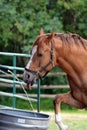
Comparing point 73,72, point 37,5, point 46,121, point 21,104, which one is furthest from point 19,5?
point 46,121

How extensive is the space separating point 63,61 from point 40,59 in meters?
0.39

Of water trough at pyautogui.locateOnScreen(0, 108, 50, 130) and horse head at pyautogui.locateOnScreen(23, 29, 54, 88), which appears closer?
water trough at pyautogui.locateOnScreen(0, 108, 50, 130)

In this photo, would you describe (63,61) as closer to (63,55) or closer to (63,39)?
(63,55)

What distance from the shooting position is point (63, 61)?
767 centimetres

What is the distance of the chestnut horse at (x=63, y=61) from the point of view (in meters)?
7.45

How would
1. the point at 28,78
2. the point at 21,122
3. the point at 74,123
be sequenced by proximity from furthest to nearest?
the point at 74,123, the point at 28,78, the point at 21,122

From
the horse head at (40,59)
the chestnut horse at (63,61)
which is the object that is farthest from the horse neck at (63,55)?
the horse head at (40,59)

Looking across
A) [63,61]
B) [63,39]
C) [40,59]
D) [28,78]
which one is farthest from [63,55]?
[28,78]

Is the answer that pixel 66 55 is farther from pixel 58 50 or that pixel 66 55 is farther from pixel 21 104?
pixel 21 104

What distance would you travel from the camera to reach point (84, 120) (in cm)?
1073

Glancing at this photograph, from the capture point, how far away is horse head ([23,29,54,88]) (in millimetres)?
7418

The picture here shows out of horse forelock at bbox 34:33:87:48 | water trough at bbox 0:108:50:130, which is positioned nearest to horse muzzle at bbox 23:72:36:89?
horse forelock at bbox 34:33:87:48

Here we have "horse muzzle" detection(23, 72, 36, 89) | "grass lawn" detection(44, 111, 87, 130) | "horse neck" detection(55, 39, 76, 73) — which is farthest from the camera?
"grass lawn" detection(44, 111, 87, 130)

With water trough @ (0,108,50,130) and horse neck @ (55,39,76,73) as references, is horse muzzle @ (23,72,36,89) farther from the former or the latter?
water trough @ (0,108,50,130)
